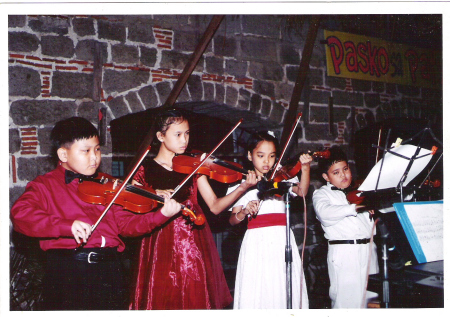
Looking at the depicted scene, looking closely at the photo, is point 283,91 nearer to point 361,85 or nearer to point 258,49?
point 258,49

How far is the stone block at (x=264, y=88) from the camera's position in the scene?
14.5 ft

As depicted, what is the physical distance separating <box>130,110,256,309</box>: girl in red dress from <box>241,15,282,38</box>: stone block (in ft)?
6.99

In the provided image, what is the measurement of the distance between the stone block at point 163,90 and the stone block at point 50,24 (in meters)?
0.95

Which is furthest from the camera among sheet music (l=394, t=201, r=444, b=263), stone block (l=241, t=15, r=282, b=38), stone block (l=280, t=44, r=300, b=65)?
stone block (l=280, t=44, r=300, b=65)

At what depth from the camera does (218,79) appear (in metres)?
4.18

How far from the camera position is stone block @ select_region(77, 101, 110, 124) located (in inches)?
137

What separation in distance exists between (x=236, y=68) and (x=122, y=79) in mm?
1285

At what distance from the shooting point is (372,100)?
518cm

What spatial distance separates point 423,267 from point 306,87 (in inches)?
130

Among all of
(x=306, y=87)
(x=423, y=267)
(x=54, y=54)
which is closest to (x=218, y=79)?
(x=306, y=87)

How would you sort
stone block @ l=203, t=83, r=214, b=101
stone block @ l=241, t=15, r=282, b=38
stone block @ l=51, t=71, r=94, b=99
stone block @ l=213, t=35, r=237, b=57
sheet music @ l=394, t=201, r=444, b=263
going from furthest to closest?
stone block @ l=241, t=15, r=282, b=38, stone block @ l=213, t=35, r=237, b=57, stone block @ l=203, t=83, r=214, b=101, stone block @ l=51, t=71, r=94, b=99, sheet music @ l=394, t=201, r=444, b=263

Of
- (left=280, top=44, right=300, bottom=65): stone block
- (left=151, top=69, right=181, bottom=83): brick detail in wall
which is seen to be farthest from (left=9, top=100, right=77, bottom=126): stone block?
(left=280, top=44, right=300, bottom=65): stone block

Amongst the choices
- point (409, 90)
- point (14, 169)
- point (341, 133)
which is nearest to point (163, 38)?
point (14, 169)

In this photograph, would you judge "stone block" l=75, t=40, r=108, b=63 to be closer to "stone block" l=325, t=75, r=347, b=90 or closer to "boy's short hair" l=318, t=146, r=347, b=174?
"boy's short hair" l=318, t=146, r=347, b=174
